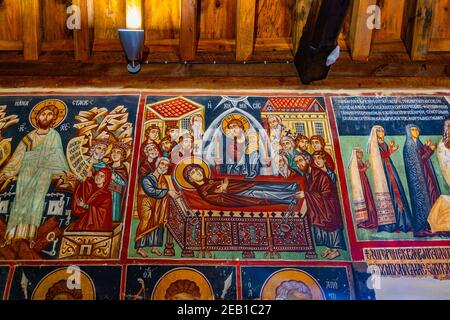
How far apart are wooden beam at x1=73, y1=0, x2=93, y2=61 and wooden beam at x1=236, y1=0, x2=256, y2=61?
1.41 m

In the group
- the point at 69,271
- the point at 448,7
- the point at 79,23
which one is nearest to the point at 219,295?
the point at 69,271

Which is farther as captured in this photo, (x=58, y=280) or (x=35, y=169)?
(x=35, y=169)

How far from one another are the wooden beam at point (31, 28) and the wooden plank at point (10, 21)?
0.16m

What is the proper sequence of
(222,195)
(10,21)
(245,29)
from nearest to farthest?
(222,195), (245,29), (10,21)

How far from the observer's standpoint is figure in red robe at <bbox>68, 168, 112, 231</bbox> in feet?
14.7

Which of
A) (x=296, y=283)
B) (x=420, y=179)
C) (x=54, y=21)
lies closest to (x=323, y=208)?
(x=296, y=283)

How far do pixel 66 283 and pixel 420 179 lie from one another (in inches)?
119

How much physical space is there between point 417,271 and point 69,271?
266 cm

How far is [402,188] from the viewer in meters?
4.74

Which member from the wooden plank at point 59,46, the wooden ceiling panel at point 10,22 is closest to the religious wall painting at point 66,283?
the wooden plank at point 59,46

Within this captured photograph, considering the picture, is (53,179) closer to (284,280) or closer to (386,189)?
(284,280)

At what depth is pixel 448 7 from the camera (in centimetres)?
540

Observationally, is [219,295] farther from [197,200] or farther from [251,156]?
[251,156]

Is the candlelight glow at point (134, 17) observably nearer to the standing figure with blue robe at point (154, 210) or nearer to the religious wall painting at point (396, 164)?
the standing figure with blue robe at point (154, 210)
